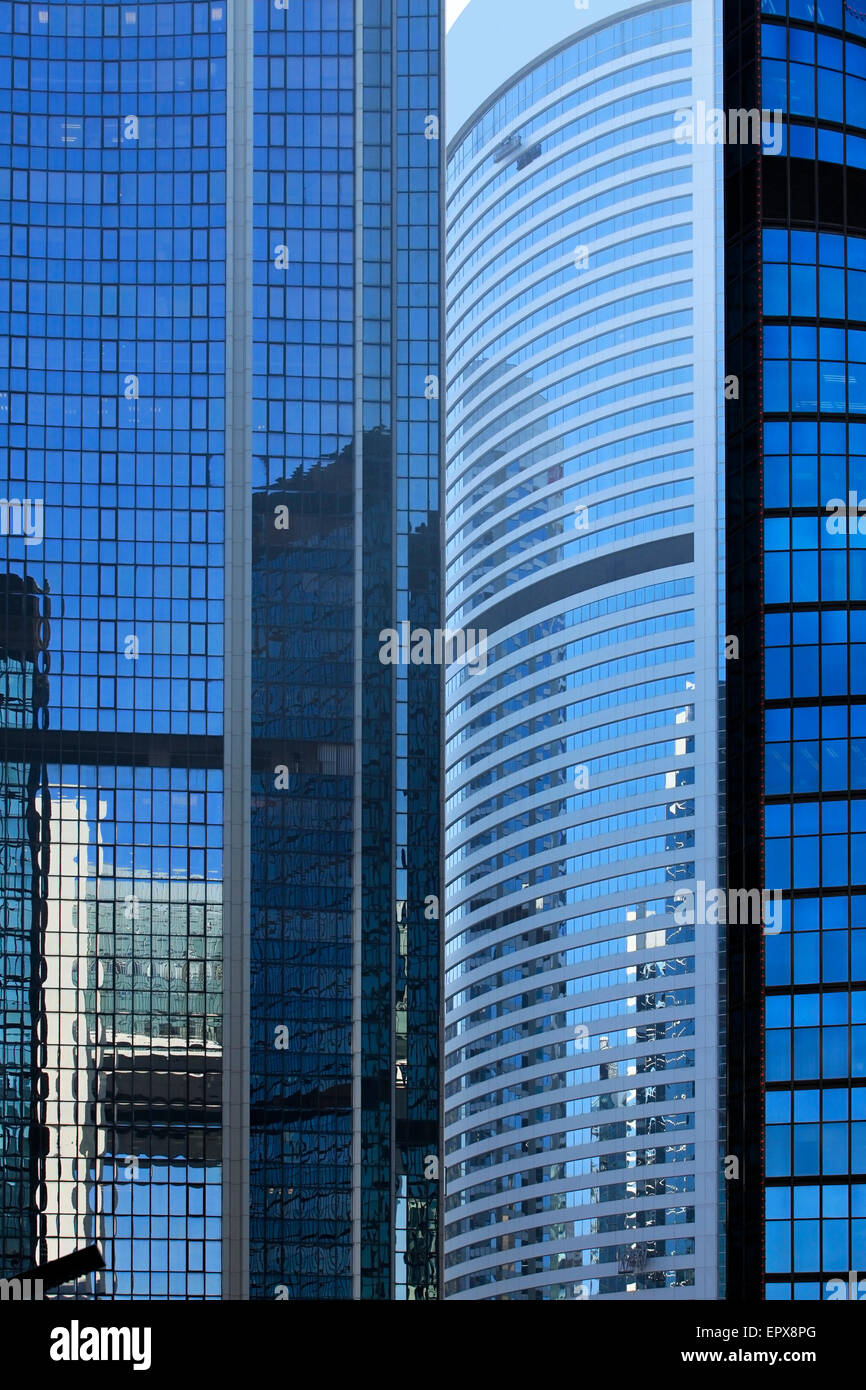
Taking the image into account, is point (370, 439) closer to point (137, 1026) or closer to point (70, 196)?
point (70, 196)

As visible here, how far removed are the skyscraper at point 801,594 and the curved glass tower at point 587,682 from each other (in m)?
63.0

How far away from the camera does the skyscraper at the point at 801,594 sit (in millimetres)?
40156

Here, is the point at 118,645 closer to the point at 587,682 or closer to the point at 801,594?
the point at 587,682

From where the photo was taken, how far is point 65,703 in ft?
263

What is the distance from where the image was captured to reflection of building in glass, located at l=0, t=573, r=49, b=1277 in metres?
77.7

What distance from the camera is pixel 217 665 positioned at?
80.9m

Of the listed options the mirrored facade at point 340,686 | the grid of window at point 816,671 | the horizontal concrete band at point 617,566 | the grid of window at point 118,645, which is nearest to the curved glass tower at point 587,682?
the horizontal concrete band at point 617,566

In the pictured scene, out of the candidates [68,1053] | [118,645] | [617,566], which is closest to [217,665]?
[118,645]

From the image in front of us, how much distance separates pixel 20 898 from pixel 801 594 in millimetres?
47146

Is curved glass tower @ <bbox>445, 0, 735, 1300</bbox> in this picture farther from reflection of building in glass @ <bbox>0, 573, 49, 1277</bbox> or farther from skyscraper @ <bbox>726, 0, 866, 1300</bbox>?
skyscraper @ <bbox>726, 0, 866, 1300</bbox>

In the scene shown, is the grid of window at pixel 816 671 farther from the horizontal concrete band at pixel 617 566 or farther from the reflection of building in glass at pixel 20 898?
the horizontal concrete band at pixel 617 566

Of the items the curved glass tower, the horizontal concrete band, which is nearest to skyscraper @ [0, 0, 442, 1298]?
the curved glass tower

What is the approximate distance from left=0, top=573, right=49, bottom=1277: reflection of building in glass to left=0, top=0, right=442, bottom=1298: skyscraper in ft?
0.59
